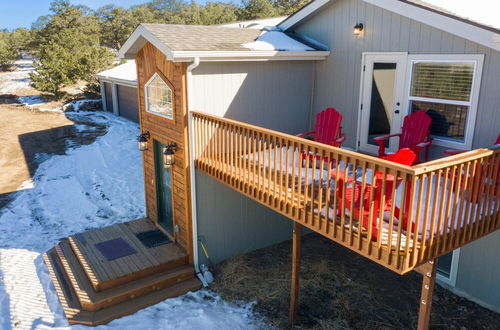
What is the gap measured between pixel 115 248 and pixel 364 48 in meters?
6.22

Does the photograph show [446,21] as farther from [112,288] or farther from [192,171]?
[112,288]

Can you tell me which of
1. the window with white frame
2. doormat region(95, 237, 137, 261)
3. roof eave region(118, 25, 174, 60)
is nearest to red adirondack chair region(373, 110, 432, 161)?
roof eave region(118, 25, 174, 60)

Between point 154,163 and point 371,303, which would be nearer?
point 371,303

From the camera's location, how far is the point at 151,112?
8.69 m

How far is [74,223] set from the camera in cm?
1001

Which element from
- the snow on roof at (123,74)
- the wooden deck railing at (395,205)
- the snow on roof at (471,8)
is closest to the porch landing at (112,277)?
the wooden deck railing at (395,205)

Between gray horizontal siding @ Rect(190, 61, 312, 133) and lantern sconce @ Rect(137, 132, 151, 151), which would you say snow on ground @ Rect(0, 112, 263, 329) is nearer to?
lantern sconce @ Rect(137, 132, 151, 151)

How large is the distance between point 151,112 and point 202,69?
6.78ft

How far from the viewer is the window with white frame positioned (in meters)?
7.83

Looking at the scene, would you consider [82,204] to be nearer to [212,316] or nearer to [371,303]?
[212,316]

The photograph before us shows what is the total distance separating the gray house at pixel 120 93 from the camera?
59.9ft

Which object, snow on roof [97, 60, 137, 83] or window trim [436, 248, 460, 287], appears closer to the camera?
window trim [436, 248, 460, 287]

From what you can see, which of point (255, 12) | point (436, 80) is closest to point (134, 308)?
point (436, 80)

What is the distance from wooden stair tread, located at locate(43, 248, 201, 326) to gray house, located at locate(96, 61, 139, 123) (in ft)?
35.0
